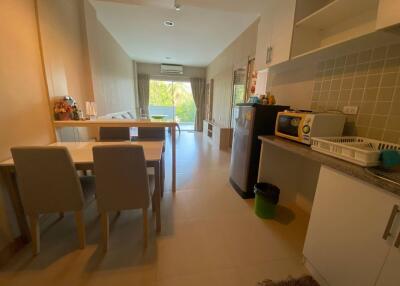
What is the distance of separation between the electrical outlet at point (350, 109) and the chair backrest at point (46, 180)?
2.39m

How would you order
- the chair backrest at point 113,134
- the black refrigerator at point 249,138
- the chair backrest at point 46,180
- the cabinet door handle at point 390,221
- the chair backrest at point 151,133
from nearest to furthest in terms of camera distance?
the cabinet door handle at point 390,221 < the chair backrest at point 46,180 < the black refrigerator at point 249,138 < the chair backrest at point 113,134 < the chair backrest at point 151,133

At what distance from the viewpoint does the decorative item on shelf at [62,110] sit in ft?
6.48

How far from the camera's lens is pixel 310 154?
52.4 inches

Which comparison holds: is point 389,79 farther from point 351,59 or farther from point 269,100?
point 269,100

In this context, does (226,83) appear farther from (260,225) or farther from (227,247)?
(227,247)

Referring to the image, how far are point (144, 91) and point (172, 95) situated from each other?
3.76ft

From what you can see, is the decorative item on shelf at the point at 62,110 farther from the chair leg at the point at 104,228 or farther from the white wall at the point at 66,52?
the chair leg at the point at 104,228

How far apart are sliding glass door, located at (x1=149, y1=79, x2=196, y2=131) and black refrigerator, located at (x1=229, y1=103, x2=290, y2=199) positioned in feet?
17.4

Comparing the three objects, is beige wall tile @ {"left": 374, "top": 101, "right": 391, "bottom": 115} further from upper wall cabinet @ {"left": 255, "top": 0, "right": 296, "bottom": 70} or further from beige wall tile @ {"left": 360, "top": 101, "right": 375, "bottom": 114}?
upper wall cabinet @ {"left": 255, "top": 0, "right": 296, "bottom": 70}

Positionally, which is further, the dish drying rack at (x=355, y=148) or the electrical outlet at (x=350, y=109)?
the electrical outlet at (x=350, y=109)

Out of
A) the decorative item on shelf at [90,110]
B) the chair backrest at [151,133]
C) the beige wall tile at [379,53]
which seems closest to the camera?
the beige wall tile at [379,53]

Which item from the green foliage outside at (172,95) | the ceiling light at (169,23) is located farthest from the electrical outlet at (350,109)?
the green foliage outside at (172,95)

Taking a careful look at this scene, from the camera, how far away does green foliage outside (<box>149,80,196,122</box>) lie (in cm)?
729

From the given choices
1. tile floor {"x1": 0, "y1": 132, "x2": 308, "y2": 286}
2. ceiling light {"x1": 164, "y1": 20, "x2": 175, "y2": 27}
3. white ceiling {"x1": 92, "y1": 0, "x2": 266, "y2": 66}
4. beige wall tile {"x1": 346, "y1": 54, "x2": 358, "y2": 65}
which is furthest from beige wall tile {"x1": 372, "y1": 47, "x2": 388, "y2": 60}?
ceiling light {"x1": 164, "y1": 20, "x2": 175, "y2": 27}
